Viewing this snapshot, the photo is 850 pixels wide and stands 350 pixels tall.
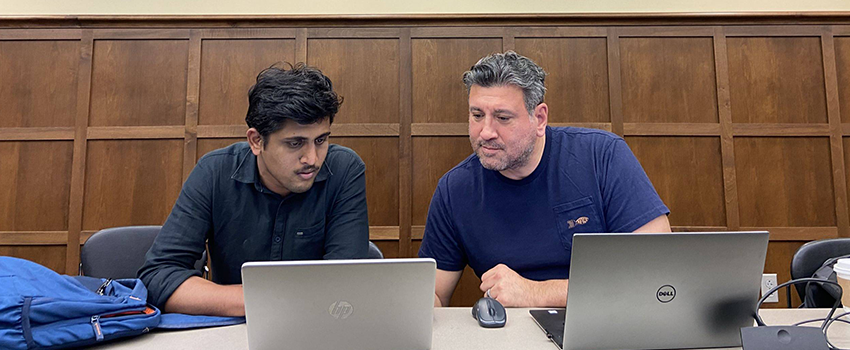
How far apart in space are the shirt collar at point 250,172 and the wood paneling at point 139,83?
1.55m

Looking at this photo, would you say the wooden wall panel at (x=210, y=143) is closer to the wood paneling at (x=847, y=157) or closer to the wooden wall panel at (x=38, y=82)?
the wooden wall panel at (x=38, y=82)

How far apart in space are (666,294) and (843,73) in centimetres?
286

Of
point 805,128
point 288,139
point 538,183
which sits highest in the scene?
point 805,128

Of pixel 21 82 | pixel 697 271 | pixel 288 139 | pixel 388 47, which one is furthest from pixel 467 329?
pixel 21 82

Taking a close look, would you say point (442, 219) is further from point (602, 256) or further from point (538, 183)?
point (602, 256)

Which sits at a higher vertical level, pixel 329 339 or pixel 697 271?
pixel 697 271

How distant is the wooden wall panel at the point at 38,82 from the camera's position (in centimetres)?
283

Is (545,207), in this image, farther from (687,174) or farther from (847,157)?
(847,157)

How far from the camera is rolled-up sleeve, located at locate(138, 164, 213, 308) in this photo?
1.21 m

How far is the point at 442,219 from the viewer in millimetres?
1576

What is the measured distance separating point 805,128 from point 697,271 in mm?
2588

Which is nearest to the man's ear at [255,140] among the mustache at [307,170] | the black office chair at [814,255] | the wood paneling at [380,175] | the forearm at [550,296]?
the mustache at [307,170]

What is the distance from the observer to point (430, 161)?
2811mm

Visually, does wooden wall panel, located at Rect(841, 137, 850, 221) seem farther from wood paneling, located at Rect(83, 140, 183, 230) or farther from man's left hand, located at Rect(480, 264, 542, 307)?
wood paneling, located at Rect(83, 140, 183, 230)
